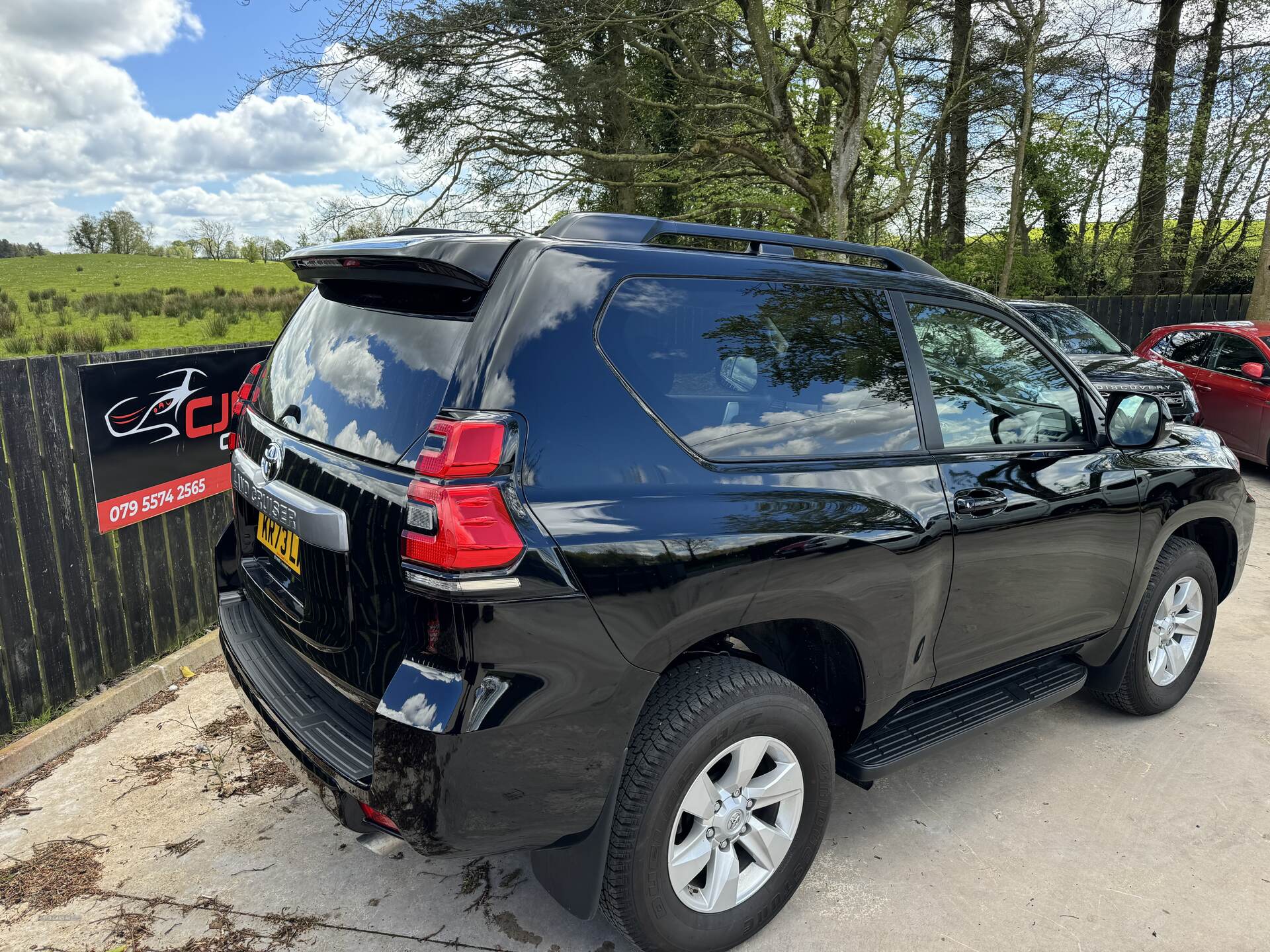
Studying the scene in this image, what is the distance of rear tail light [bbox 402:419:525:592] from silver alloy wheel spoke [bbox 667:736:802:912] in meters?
0.84

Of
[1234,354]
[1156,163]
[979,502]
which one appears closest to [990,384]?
[979,502]

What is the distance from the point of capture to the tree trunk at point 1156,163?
1953cm

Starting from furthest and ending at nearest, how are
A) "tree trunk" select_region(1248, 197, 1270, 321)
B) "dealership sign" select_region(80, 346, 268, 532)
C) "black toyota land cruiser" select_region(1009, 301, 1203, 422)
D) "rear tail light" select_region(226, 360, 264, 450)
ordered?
1. "tree trunk" select_region(1248, 197, 1270, 321)
2. "black toyota land cruiser" select_region(1009, 301, 1203, 422)
3. "dealership sign" select_region(80, 346, 268, 532)
4. "rear tail light" select_region(226, 360, 264, 450)

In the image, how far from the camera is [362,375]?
229 centimetres

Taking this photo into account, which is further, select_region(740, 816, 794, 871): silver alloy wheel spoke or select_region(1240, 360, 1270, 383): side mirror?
select_region(1240, 360, 1270, 383): side mirror

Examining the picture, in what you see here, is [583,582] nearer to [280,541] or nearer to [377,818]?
[377,818]

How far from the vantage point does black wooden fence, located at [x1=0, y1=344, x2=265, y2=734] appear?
3502 mm

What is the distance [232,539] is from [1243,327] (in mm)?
10823

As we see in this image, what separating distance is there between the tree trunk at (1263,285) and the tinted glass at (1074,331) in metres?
6.50

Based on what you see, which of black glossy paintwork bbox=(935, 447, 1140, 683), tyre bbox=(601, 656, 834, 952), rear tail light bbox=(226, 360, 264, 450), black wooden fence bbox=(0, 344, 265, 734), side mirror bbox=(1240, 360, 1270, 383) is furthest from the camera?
side mirror bbox=(1240, 360, 1270, 383)

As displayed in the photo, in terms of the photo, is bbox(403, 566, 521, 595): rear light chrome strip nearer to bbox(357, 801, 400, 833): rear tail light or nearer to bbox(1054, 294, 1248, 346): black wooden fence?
bbox(357, 801, 400, 833): rear tail light

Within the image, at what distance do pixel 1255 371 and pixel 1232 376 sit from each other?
0.33 meters

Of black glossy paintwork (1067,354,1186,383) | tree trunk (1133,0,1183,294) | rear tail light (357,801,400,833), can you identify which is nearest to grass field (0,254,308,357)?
black glossy paintwork (1067,354,1186,383)

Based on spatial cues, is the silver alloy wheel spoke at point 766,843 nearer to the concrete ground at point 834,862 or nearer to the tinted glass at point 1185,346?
the concrete ground at point 834,862
